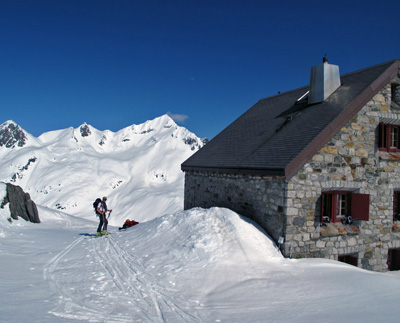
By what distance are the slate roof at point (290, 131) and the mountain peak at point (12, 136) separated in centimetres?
14989

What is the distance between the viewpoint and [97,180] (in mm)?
97688

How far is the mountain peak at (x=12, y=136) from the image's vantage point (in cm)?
13738

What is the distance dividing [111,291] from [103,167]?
343 feet

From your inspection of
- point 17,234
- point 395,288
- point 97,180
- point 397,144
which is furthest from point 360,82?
point 97,180

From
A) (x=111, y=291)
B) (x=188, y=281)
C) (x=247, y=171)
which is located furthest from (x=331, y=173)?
(x=111, y=291)

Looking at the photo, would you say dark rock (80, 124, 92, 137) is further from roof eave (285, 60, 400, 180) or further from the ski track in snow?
roof eave (285, 60, 400, 180)

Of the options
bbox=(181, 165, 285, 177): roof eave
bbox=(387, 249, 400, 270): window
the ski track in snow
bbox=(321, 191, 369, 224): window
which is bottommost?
bbox=(387, 249, 400, 270): window

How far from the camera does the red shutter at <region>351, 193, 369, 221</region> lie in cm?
943

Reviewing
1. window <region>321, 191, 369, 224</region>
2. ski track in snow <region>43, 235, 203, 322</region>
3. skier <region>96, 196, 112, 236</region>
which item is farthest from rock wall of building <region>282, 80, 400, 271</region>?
skier <region>96, 196, 112, 236</region>

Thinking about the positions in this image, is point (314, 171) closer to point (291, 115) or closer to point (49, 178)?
point (291, 115)

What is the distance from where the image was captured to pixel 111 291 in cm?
595

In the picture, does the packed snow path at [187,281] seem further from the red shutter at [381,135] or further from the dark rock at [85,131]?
the dark rock at [85,131]

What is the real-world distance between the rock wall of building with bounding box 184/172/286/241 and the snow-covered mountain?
2172 inches

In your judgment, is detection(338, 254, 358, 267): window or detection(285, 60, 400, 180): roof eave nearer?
detection(285, 60, 400, 180): roof eave
